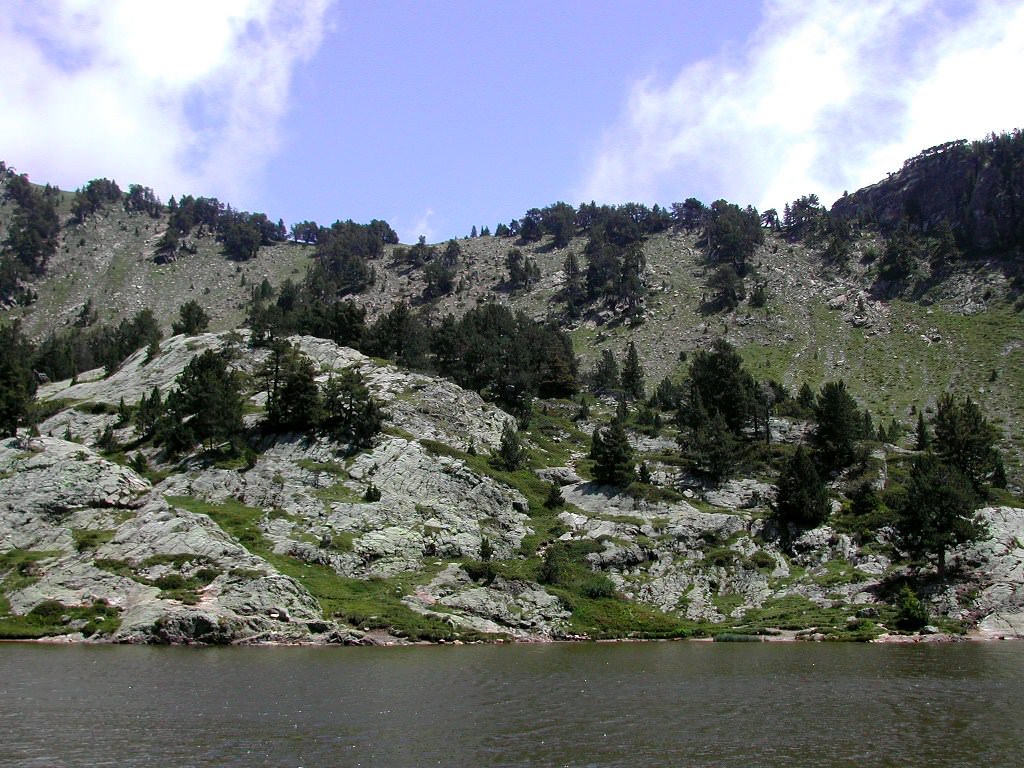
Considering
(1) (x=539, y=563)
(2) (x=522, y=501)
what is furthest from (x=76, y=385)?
(1) (x=539, y=563)

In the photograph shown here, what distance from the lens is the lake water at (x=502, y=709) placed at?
30.4m

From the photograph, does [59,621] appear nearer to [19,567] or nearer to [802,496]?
[19,567]

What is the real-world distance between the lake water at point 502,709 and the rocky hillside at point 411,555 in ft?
33.8

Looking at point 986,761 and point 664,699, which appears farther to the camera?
point 664,699

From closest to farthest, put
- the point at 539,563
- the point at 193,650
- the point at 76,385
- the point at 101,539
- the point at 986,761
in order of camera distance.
Answer: the point at 986,761, the point at 193,650, the point at 101,539, the point at 539,563, the point at 76,385

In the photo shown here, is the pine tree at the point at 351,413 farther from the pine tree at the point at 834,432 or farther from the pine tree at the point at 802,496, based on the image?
the pine tree at the point at 834,432

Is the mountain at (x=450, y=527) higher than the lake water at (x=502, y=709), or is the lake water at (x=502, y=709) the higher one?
the mountain at (x=450, y=527)

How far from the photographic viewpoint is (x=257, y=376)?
130m

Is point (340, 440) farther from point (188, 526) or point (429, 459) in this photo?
point (188, 526)

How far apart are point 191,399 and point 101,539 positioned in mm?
35489

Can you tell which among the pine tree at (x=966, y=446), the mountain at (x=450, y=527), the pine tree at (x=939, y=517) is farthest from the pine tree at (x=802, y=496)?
the pine tree at (x=966, y=446)

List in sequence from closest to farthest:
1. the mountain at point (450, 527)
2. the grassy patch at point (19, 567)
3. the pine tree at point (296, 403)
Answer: the grassy patch at point (19, 567) < the mountain at point (450, 527) < the pine tree at point (296, 403)

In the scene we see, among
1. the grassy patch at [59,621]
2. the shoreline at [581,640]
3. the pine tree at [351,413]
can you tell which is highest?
the pine tree at [351,413]

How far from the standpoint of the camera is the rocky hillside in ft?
230
